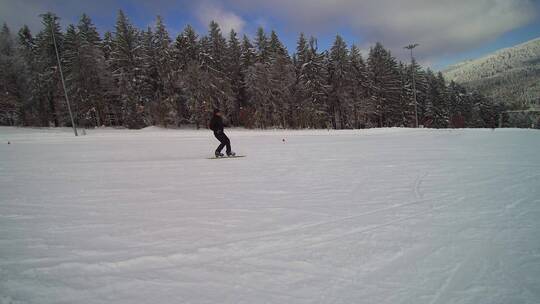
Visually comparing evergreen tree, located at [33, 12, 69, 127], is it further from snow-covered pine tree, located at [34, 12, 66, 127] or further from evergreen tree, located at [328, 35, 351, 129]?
evergreen tree, located at [328, 35, 351, 129]

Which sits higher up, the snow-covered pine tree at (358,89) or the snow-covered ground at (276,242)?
the snow-covered pine tree at (358,89)

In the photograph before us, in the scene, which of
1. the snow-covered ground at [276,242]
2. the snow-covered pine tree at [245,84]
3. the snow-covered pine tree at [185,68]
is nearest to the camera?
the snow-covered ground at [276,242]

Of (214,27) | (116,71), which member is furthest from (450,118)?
(116,71)

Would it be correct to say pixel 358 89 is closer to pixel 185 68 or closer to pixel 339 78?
pixel 339 78

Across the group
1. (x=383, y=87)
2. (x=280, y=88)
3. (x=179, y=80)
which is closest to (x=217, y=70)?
(x=179, y=80)

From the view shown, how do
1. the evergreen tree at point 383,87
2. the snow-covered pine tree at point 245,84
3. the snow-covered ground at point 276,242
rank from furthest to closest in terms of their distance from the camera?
the evergreen tree at point 383,87 → the snow-covered pine tree at point 245,84 → the snow-covered ground at point 276,242

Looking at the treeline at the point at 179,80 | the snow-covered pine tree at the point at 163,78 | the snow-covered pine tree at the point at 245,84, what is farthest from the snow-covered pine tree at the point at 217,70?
the snow-covered pine tree at the point at 163,78

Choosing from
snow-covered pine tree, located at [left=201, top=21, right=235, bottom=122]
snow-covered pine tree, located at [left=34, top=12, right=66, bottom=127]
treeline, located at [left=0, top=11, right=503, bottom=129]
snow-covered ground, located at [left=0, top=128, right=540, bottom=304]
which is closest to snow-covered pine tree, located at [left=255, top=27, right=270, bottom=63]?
treeline, located at [left=0, top=11, right=503, bottom=129]

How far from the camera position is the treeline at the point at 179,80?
131 feet

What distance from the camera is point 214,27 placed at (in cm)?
4647

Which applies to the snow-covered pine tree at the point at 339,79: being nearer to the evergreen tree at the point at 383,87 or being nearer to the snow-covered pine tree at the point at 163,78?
the evergreen tree at the point at 383,87

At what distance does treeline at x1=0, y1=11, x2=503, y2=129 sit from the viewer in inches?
1567

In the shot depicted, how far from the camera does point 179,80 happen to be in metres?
39.7

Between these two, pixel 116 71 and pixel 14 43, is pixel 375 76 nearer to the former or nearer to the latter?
pixel 116 71
